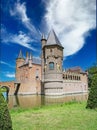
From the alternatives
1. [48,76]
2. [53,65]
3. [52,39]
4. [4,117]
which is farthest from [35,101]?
[4,117]

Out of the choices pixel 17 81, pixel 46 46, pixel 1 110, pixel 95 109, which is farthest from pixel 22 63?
pixel 1 110

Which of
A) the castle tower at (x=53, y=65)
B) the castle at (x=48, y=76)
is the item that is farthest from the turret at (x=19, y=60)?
the castle tower at (x=53, y=65)

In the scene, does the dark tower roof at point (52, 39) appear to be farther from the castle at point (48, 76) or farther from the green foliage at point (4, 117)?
the green foliage at point (4, 117)

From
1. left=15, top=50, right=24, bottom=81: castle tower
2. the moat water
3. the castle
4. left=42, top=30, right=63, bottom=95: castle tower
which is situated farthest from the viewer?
left=15, top=50, right=24, bottom=81: castle tower

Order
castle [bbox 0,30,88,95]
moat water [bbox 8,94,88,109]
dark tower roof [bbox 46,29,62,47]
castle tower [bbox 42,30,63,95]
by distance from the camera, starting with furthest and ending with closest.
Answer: dark tower roof [bbox 46,29,62,47]
castle [bbox 0,30,88,95]
castle tower [bbox 42,30,63,95]
moat water [bbox 8,94,88,109]

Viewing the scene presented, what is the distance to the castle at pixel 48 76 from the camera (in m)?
40.7

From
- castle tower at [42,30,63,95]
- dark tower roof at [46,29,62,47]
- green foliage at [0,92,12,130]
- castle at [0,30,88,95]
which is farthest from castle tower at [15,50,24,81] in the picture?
green foliage at [0,92,12,130]

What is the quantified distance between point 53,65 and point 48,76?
268 centimetres

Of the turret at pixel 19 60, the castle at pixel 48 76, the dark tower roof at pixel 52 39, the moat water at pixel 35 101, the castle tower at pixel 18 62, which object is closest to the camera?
the moat water at pixel 35 101

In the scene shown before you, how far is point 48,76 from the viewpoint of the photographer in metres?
40.7

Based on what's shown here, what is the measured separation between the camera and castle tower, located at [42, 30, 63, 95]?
132ft

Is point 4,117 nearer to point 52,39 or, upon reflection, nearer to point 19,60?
point 52,39

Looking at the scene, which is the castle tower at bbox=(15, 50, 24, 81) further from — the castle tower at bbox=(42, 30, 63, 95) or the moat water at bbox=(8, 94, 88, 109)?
the moat water at bbox=(8, 94, 88, 109)

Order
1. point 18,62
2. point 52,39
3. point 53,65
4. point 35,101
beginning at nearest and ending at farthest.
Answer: point 35,101, point 53,65, point 52,39, point 18,62
